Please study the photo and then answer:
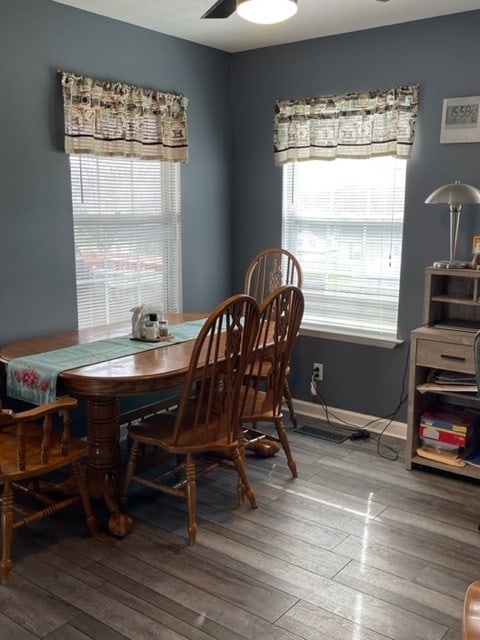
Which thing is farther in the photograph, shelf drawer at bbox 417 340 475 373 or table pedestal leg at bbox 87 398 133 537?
shelf drawer at bbox 417 340 475 373

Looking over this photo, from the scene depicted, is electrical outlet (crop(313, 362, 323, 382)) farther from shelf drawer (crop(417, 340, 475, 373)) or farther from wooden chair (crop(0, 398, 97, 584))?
wooden chair (crop(0, 398, 97, 584))

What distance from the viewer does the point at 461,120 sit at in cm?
319

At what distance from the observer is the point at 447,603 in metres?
2.09

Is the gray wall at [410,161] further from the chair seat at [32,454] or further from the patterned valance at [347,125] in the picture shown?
the chair seat at [32,454]

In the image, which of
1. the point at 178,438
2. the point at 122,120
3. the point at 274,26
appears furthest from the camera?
the point at 274,26

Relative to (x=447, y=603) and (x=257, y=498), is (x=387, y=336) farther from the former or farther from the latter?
(x=447, y=603)

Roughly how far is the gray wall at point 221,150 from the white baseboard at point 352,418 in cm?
5

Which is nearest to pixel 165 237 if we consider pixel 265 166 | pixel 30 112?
pixel 265 166

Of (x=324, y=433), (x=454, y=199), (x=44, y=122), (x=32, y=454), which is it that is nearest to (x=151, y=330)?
(x=32, y=454)

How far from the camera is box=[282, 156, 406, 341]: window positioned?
11.7 ft

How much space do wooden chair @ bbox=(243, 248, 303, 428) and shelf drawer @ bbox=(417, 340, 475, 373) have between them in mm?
979

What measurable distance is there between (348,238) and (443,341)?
1.05 m

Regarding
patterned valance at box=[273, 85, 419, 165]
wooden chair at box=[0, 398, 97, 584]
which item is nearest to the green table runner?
→ wooden chair at box=[0, 398, 97, 584]

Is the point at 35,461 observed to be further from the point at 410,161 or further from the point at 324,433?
the point at 410,161
